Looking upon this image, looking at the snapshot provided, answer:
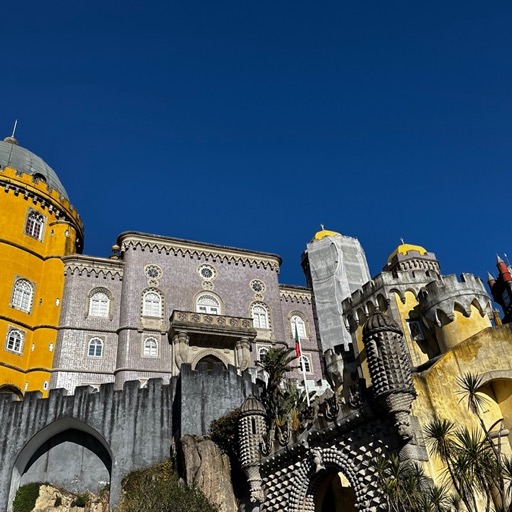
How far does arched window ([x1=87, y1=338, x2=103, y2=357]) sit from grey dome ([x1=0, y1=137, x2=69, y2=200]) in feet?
39.7

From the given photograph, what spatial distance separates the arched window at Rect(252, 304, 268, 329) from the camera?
38.8 meters

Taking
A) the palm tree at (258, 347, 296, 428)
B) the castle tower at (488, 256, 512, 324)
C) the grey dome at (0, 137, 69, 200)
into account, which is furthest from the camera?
the castle tower at (488, 256, 512, 324)

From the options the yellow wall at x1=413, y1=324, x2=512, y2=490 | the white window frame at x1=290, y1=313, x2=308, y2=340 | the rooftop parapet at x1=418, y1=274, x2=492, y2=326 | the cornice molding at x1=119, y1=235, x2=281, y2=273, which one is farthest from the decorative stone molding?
the yellow wall at x1=413, y1=324, x2=512, y2=490

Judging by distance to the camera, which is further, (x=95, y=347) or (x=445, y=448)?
(x=95, y=347)

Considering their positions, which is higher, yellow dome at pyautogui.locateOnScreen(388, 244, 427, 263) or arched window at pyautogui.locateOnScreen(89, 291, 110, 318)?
yellow dome at pyautogui.locateOnScreen(388, 244, 427, 263)

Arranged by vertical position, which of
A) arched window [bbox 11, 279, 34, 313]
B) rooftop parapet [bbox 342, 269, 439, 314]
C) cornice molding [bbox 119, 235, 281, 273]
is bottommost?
rooftop parapet [bbox 342, 269, 439, 314]

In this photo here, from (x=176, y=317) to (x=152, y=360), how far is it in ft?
9.84

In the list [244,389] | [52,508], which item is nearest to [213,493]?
[244,389]

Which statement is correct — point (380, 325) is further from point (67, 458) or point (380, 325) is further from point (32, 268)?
point (32, 268)

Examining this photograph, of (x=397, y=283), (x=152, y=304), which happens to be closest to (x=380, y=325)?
(x=397, y=283)

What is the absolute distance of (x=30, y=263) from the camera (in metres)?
35.4

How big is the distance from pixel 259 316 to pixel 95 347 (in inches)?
449

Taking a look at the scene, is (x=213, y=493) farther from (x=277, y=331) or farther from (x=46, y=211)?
(x=46, y=211)

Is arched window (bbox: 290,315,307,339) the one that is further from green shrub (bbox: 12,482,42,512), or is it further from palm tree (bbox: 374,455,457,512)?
palm tree (bbox: 374,455,457,512)
